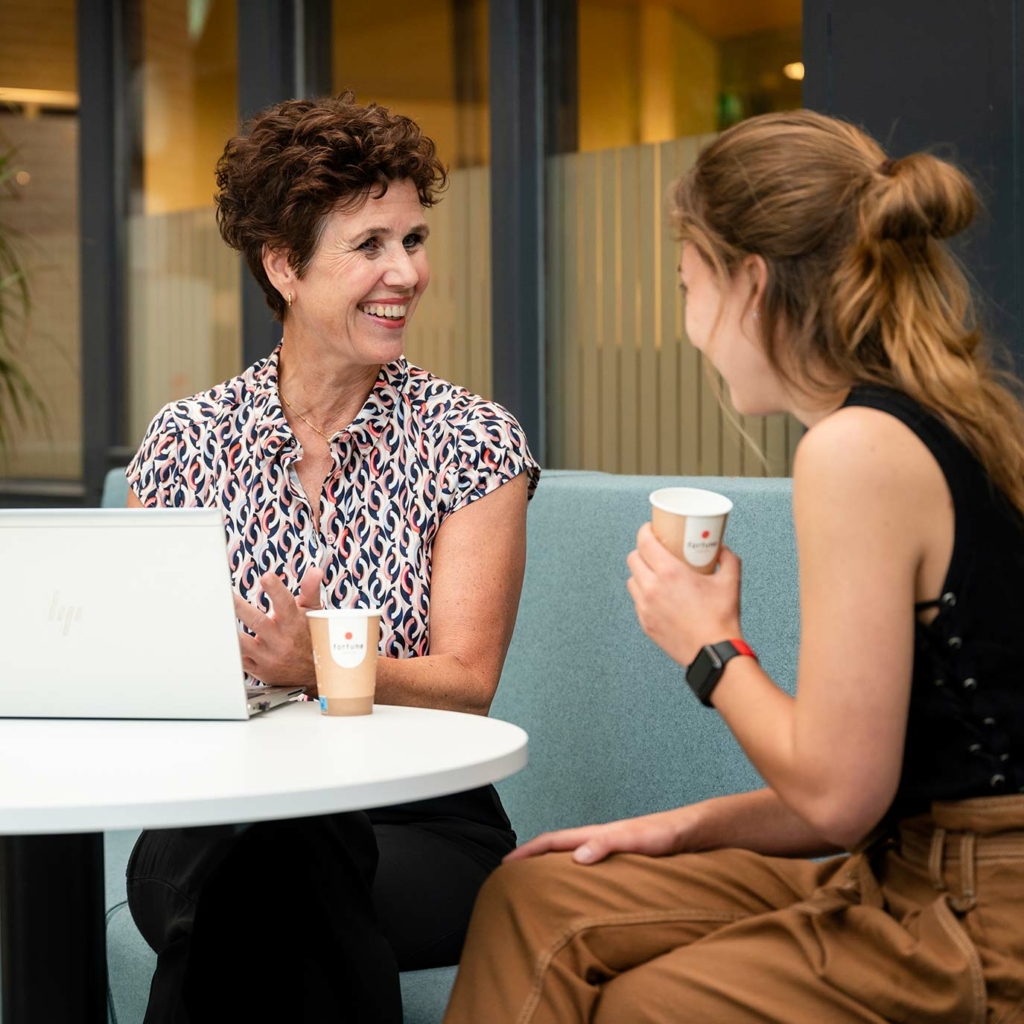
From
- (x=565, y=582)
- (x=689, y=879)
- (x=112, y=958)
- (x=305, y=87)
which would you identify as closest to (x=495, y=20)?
(x=305, y=87)

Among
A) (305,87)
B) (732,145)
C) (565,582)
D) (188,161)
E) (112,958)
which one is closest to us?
(732,145)

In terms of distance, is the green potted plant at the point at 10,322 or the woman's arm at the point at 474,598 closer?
the woman's arm at the point at 474,598

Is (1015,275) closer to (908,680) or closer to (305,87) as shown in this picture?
(908,680)

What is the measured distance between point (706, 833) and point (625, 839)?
10 centimetres

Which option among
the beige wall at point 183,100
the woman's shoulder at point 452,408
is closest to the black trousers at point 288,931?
the woman's shoulder at point 452,408

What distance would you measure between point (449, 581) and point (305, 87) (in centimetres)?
326

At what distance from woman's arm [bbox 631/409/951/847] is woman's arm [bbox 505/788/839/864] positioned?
0.22 m

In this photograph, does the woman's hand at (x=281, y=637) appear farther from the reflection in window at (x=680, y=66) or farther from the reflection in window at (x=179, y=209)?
the reflection in window at (x=179, y=209)

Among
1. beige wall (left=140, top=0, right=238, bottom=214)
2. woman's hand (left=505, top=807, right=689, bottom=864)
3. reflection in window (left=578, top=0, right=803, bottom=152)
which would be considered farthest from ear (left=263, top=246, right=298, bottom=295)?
beige wall (left=140, top=0, right=238, bottom=214)

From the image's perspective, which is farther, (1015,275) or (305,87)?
(305,87)

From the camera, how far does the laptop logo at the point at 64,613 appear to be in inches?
60.1

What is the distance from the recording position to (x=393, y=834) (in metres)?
1.82

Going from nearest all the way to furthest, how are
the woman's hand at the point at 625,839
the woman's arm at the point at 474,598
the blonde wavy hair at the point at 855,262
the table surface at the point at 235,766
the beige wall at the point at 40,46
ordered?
A: the table surface at the point at 235,766 < the blonde wavy hair at the point at 855,262 < the woman's hand at the point at 625,839 < the woman's arm at the point at 474,598 < the beige wall at the point at 40,46

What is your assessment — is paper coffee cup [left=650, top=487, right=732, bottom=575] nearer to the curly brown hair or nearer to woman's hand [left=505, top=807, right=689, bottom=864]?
woman's hand [left=505, top=807, right=689, bottom=864]
